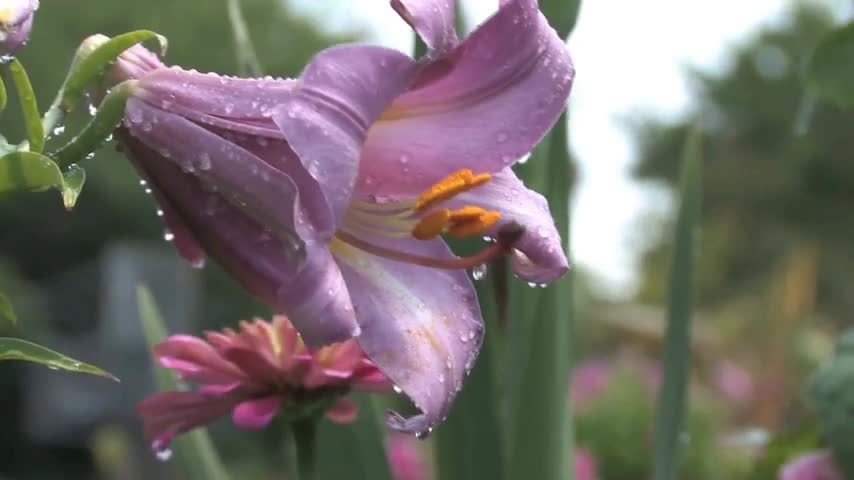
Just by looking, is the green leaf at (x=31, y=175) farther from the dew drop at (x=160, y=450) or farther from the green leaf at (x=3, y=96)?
the dew drop at (x=160, y=450)

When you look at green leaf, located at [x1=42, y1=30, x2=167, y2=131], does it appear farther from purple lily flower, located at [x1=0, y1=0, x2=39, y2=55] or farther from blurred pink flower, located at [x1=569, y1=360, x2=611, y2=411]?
blurred pink flower, located at [x1=569, y1=360, x2=611, y2=411]

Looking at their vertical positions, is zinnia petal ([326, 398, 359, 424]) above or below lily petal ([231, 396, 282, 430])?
below

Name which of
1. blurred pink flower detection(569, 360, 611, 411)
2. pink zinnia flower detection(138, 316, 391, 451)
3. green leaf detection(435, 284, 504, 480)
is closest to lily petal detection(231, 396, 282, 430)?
pink zinnia flower detection(138, 316, 391, 451)

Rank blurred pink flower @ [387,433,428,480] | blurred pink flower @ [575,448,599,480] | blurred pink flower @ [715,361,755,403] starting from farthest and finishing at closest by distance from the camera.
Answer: blurred pink flower @ [715,361,755,403] < blurred pink flower @ [387,433,428,480] < blurred pink flower @ [575,448,599,480]

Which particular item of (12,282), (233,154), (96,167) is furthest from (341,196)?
(96,167)

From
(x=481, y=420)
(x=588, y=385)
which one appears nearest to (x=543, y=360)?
(x=481, y=420)

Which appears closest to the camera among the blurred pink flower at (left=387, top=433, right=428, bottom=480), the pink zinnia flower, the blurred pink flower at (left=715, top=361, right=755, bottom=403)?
the pink zinnia flower
